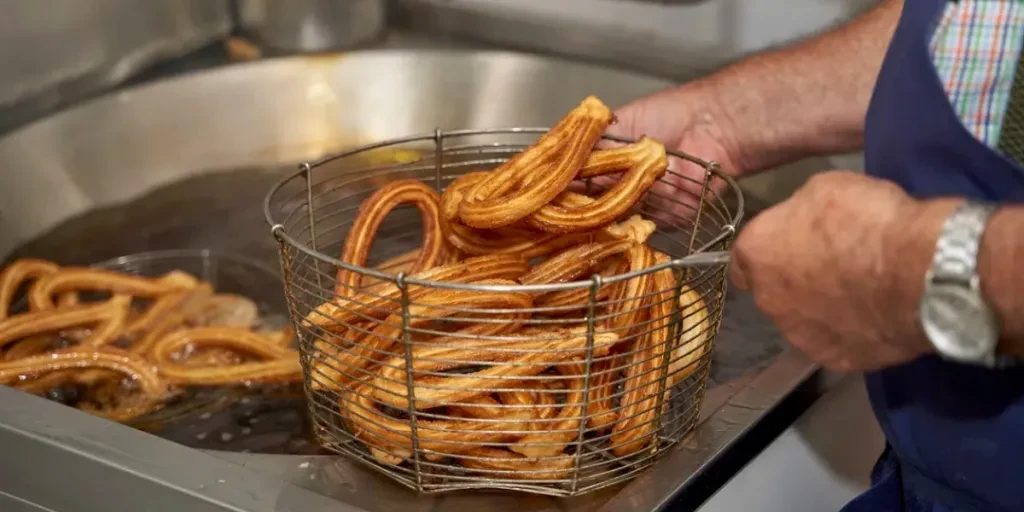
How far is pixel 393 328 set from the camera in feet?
1.57

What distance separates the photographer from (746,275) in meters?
0.43

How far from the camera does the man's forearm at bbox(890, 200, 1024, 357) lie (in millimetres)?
356

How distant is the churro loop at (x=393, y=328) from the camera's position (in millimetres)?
451

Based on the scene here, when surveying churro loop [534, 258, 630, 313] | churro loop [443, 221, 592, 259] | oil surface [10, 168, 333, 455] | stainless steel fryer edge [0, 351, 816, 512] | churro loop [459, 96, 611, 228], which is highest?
churro loop [459, 96, 611, 228]

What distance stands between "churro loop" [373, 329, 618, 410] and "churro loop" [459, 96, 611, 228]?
0.07 meters

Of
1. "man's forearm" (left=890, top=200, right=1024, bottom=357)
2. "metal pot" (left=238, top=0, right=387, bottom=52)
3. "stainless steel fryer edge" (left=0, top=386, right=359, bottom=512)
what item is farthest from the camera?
"metal pot" (left=238, top=0, right=387, bottom=52)

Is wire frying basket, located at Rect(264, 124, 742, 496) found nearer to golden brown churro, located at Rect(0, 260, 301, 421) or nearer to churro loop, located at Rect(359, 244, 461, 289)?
churro loop, located at Rect(359, 244, 461, 289)

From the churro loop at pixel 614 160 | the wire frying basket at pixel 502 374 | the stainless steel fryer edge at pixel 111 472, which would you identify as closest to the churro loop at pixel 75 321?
the stainless steel fryer edge at pixel 111 472

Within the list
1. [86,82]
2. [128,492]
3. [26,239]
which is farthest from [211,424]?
[86,82]

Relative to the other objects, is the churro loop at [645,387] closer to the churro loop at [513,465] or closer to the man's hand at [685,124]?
the churro loop at [513,465]

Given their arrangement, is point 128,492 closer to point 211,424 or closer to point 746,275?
point 211,424

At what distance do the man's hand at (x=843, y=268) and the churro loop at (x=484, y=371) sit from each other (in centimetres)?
8

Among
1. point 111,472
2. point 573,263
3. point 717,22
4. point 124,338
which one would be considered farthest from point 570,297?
point 717,22

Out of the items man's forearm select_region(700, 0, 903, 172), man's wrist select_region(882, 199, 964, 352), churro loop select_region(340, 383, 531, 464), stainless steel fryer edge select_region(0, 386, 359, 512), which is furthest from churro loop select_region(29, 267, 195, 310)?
man's wrist select_region(882, 199, 964, 352)
